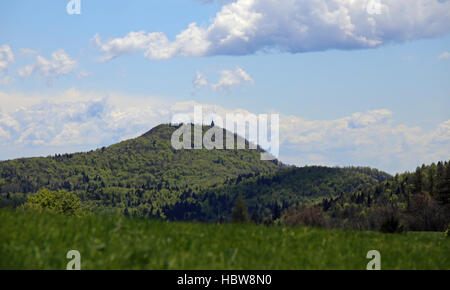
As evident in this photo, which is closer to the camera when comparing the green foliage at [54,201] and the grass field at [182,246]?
the grass field at [182,246]

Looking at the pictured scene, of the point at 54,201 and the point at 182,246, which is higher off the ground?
the point at 182,246

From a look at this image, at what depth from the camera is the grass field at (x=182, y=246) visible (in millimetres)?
13109

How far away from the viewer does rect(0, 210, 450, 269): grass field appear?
1311 centimetres

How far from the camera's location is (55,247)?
13.9 metres

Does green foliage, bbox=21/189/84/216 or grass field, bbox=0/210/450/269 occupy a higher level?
grass field, bbox=0/210/450/269

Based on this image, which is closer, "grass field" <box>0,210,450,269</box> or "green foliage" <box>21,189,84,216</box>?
"grass field" <box>0,210,450,269</box>

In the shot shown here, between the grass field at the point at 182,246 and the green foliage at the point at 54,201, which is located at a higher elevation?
the grass field at the point at 182,246

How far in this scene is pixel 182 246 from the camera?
1508 cm

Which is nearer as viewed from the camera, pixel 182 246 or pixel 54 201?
pixel 182 246
